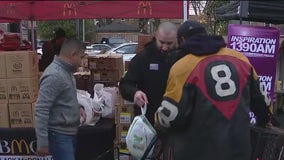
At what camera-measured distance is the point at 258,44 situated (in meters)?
5.82

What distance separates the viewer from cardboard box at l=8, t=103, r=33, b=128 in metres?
5.34

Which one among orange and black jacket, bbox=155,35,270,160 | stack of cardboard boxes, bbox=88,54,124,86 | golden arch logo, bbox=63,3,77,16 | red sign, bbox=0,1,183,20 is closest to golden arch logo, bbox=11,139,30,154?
stack of cardboard boxes, bbox=88,54,124,86

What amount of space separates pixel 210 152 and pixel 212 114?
0.25 meters

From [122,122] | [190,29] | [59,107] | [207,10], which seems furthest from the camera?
[122,122]

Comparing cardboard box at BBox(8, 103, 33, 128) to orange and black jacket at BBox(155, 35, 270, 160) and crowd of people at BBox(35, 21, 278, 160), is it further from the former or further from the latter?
orange and black jacket at BBox(155, 35, 270, 160)

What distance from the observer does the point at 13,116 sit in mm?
5402

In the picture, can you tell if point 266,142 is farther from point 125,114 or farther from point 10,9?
point 10,9

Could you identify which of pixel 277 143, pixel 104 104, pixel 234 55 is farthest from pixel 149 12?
pixel 234 55

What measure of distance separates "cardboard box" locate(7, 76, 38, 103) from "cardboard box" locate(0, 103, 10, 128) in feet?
0.31

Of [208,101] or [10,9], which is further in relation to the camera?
[10,9]

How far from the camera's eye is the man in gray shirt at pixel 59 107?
4.07 metres

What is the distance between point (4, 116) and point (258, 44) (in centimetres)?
297

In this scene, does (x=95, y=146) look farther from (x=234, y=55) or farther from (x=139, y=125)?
(x=234, y=55)

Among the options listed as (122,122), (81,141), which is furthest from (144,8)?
(81,141)
